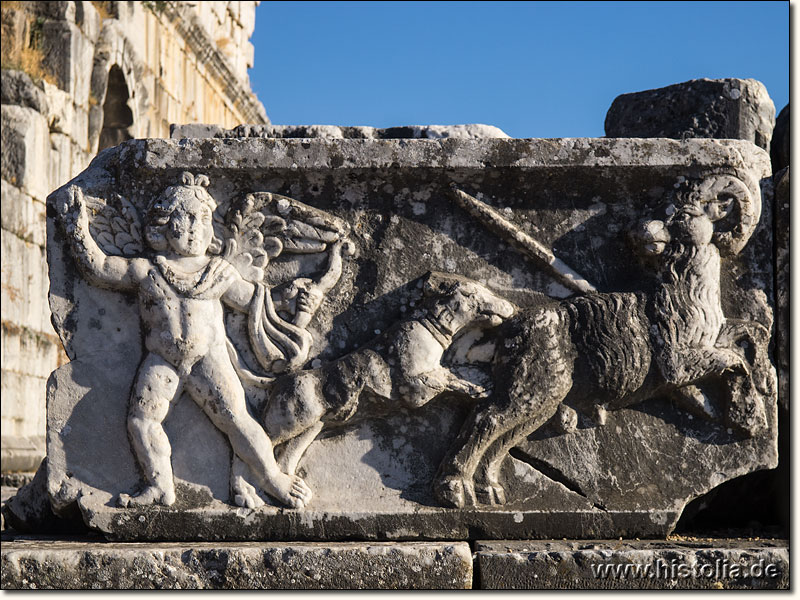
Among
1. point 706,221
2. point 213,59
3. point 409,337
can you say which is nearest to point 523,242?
point 409,337

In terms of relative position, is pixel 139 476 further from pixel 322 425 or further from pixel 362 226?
pixel 362 226

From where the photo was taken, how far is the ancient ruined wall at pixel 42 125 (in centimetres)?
888

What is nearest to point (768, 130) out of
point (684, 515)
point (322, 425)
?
point (684, 515)

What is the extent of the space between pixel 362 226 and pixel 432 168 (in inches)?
14.9

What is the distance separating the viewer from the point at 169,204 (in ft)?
13.4

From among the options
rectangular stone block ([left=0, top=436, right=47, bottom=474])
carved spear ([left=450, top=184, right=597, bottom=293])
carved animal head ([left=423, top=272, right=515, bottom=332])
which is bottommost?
rectangular stone block ([left=0, top=436, right=47, bottom=474])

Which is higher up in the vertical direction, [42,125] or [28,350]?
Result: [42,125]

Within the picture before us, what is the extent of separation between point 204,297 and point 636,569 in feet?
6.51

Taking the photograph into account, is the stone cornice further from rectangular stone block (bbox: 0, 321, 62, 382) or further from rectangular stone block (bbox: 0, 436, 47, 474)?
rectangular stone block (bbox: 0, 436, 47, 474)

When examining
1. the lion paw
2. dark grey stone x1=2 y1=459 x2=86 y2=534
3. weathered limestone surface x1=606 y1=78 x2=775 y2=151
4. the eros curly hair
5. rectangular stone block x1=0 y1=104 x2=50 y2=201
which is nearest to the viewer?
the lion paw

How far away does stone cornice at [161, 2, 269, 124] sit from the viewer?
1207 cm

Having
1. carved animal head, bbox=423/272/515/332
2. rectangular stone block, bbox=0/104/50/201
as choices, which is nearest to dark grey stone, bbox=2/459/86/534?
carved animal head, bbox=423/272/515/332

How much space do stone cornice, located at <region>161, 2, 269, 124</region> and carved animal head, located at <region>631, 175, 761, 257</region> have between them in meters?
9.00

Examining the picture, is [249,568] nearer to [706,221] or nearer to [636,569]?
[636,569]
